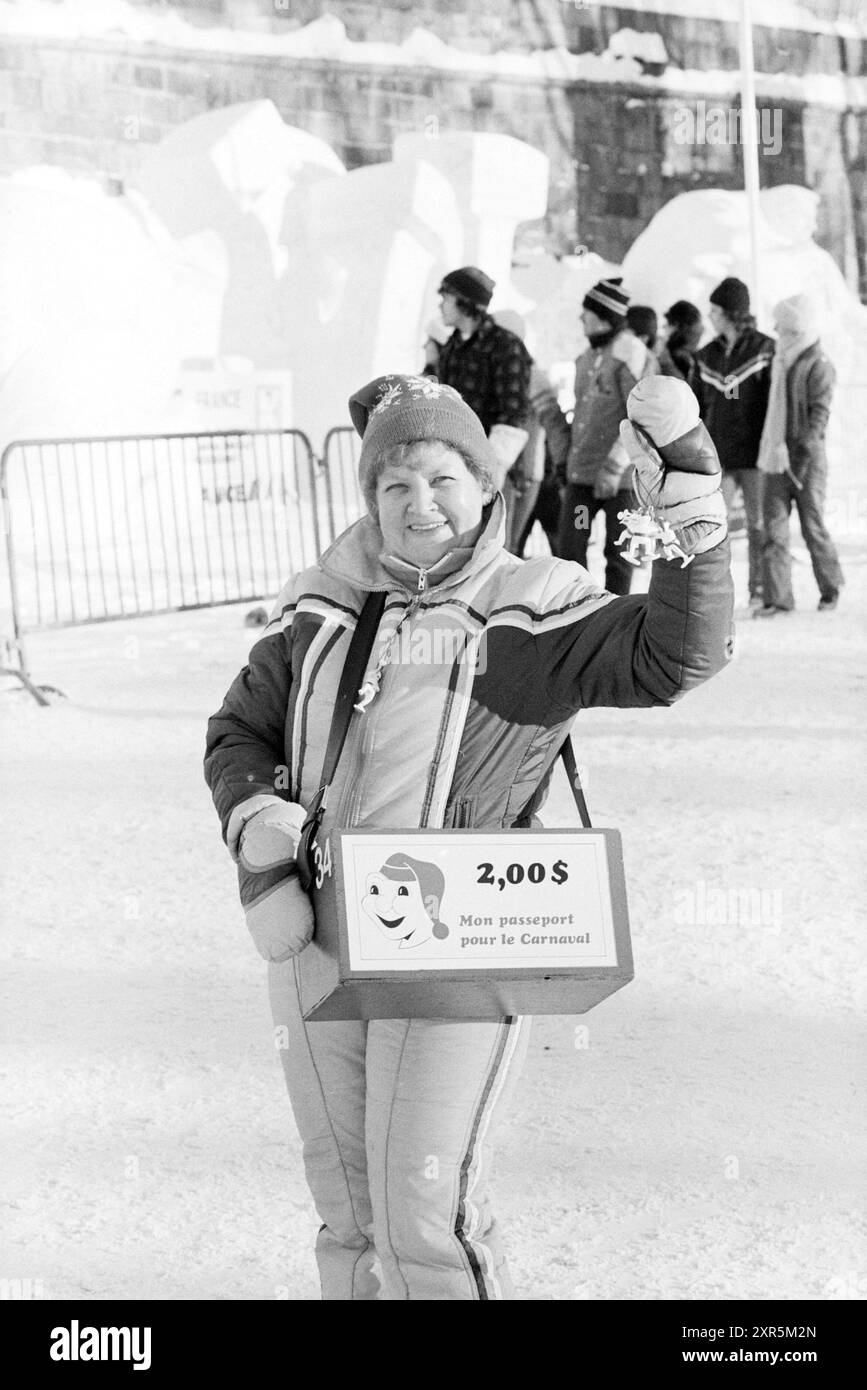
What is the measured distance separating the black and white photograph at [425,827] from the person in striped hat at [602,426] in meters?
0.02

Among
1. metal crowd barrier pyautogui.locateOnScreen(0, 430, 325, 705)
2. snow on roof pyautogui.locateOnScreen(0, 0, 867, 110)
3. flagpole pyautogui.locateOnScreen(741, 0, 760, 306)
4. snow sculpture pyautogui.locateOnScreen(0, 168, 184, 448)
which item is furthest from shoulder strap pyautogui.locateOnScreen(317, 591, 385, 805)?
flagpole pyautogui.locateOnScreen(741, 0, 760, 306)

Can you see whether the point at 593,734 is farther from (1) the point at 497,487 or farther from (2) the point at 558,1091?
(1) the point at 497,487

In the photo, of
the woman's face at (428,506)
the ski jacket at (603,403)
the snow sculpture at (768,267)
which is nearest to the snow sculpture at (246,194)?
the snow sculpture at (768,267)

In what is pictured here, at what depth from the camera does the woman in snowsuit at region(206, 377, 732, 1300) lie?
79.3 inches

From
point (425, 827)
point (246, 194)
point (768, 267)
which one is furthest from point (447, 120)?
point (425, 827)

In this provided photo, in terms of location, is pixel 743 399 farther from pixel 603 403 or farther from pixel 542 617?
pixel 542 617

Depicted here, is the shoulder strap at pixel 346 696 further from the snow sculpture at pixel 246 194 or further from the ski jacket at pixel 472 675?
the snow sculpture at pixel 246 194

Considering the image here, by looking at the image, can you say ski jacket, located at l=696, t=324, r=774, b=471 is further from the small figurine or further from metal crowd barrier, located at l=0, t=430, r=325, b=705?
the small figurine

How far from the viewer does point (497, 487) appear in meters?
2.23

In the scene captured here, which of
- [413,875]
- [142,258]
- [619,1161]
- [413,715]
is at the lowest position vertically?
[619,1161]

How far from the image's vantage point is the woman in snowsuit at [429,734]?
6.61 ft

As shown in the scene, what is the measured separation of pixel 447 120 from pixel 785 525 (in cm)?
791
